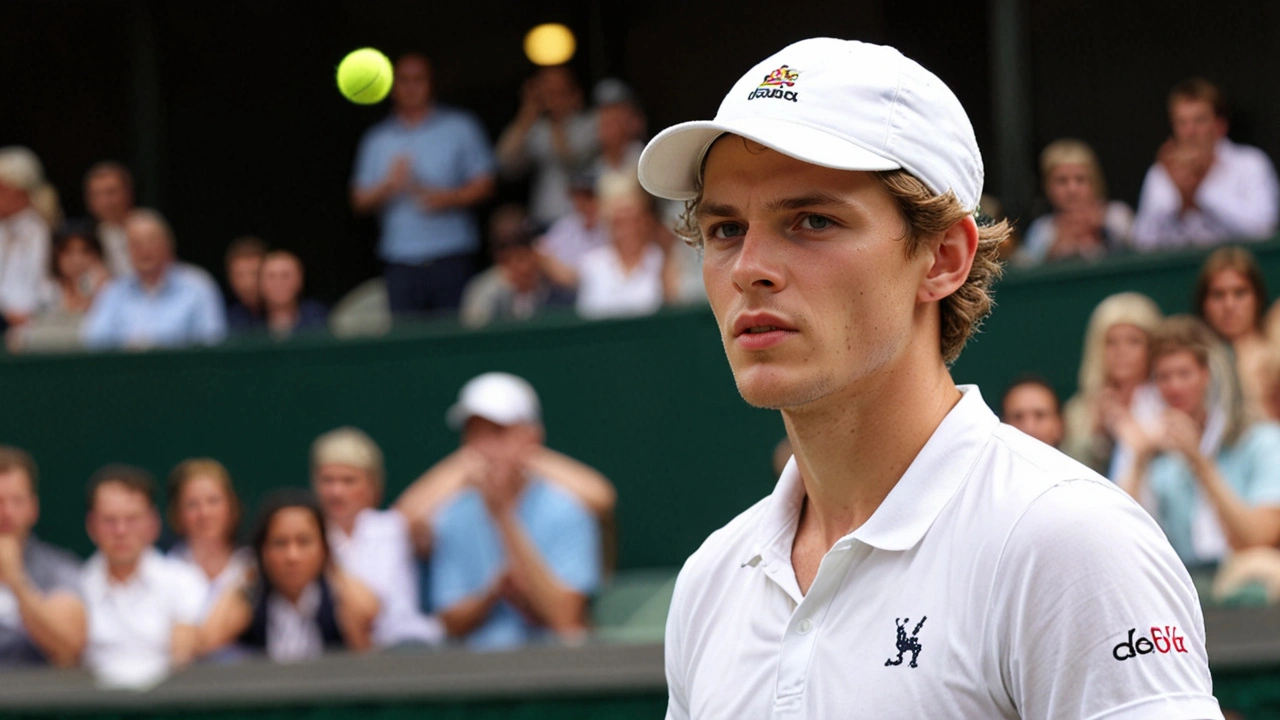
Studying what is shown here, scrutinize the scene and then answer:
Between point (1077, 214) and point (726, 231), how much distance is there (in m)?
5.81

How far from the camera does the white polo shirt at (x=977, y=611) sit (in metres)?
1.61

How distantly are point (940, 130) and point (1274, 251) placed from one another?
Result: 217 inches

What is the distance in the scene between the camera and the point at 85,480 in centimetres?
891

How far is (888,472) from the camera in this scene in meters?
1.92

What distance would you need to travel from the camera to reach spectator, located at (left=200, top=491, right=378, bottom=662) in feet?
19.2

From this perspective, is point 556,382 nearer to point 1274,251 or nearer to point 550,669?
point 1274,251

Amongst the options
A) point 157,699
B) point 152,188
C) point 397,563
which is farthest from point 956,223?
point 152,188

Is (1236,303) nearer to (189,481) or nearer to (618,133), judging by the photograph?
(618,133)

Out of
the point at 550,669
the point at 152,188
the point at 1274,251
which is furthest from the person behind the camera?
the point at 152,188

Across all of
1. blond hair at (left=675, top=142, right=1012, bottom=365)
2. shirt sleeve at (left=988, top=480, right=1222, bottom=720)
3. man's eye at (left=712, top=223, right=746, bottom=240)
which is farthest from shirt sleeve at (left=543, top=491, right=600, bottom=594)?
shirt sleeve at (left=988, top=480, right=1222, bottom=720)

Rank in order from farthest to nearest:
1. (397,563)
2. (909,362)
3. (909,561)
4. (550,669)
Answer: (397,563) < (550,669) < (909,362) < (909,561)

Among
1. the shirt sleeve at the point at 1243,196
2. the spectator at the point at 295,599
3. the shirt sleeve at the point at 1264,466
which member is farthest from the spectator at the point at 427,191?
the shirt sleeve at the point at 1264,466

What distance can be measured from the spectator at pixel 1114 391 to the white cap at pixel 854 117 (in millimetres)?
4159

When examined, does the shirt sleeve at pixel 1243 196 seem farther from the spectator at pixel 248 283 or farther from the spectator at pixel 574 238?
the spectator at pixel 248 283
